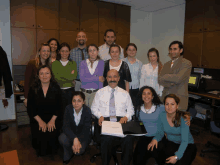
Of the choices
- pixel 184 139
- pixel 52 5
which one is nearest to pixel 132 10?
pixel 52 5

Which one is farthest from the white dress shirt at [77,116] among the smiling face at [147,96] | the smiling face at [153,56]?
the smiling face at [153,56]

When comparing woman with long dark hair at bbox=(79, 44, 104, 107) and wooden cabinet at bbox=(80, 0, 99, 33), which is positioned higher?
wooden cabinet at bbox=(80, 0, 99, 33)

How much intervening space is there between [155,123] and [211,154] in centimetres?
123

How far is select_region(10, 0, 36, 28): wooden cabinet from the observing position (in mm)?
3414

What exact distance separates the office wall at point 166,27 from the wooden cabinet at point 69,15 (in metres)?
2.56

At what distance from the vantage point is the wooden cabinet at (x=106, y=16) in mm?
4309

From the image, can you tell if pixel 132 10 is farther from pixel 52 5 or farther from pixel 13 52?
pixel 13 52

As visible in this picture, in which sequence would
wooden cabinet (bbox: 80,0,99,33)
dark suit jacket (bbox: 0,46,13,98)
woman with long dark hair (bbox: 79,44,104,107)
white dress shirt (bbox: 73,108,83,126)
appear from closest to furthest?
white dress shirt (bbox: 73,108,83,126) → woman with long dark hair (bbox: 79,44,104,107) → dark suit jacket (bbox: 0,46,13,98) → wooden cabinet (bbox: 80,0,99,33)

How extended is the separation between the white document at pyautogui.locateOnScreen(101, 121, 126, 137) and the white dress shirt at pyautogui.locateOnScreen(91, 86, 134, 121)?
24 centimetres

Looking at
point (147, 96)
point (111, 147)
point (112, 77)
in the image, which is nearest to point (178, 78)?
point (147, 96)

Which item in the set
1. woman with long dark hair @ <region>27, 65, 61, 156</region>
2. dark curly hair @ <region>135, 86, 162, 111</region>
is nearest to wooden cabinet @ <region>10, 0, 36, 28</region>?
woman with long dark hair @ <region>27, 65, 61, 156</region>

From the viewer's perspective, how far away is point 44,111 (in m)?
2.68

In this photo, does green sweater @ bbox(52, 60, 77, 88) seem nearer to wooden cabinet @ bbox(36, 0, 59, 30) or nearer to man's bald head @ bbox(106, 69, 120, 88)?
man's bald head @ bbox(106, 69, 120, 88)

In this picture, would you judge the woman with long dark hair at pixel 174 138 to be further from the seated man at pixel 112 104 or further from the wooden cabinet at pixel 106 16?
the wooden cabinet at pixel 106 16
